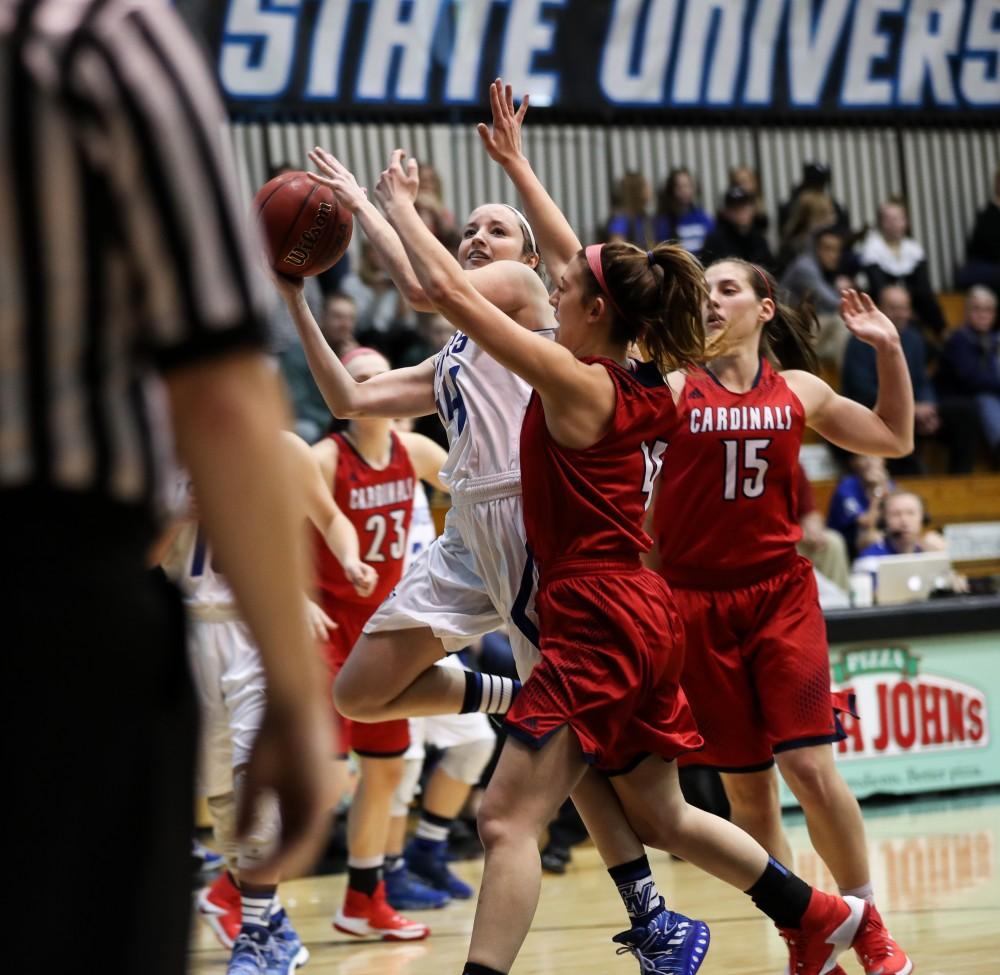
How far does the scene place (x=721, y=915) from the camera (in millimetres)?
5715

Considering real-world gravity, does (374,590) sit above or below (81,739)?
below

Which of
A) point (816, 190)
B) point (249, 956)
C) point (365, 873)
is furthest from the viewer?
point (816, 190)

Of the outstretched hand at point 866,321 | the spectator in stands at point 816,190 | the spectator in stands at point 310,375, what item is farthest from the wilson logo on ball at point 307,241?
the spectator in stands at point 816,190

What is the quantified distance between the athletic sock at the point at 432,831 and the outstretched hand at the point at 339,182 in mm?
3369

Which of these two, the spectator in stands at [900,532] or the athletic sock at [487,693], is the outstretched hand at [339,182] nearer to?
the athletic sock at [487,693]

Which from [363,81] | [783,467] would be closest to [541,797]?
[783,467]

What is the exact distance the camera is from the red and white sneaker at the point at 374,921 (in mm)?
5719

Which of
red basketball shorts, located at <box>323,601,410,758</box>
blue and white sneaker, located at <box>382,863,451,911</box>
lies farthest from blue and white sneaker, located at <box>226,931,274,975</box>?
blue and white sneaker, located at <box>382,863,451,911</box>

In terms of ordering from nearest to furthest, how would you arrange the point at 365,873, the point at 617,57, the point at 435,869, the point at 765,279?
the point at 765,279
the point at 365,873
the point at 435,869
the point at 617,57

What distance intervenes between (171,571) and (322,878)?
244 centimetres

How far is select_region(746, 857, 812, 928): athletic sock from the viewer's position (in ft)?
12.7

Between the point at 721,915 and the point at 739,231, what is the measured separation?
735cm

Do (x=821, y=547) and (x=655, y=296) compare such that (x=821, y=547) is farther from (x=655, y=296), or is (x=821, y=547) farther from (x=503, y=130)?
(x=655, y=296)

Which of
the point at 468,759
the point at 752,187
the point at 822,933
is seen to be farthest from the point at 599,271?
the point at 752,187
